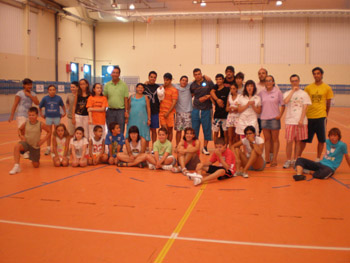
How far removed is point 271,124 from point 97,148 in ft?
10.9

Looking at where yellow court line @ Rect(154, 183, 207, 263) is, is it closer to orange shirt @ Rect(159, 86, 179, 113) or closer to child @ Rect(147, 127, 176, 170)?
child @ Rect(147, 127, 176, 170)

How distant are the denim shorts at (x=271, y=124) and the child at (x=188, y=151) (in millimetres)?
1439

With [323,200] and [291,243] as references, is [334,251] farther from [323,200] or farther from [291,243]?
[323,200]

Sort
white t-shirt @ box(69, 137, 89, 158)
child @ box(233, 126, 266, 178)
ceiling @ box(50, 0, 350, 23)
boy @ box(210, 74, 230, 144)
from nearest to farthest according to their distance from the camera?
child @ box(233, 126, 266, 178) → white t-shirt @ box(69, 137, 89, 158) → boy @ box(210, 74, 230, 144) → ceiling @ box(50, 0, 350, 23)

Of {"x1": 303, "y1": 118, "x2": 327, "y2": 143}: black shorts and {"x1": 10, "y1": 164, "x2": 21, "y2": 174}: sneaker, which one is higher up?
{"x1": 303, "y1": 118, "x2": 327, "y2": 143}: black shorts

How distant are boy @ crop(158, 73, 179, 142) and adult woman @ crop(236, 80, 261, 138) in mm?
1437

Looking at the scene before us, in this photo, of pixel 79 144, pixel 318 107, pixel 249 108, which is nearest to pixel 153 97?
pixel 79 144

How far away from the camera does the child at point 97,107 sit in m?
6.94

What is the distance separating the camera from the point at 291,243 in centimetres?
328

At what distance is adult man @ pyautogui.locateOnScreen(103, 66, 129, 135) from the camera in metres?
7.15

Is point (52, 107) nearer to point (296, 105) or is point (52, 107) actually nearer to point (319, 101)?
point (296, 105)

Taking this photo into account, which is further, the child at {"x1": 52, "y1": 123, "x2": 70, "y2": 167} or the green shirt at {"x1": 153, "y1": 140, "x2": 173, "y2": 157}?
the child at {"x1": 52, "y1": 123, "x2": 70, "y2": 167}

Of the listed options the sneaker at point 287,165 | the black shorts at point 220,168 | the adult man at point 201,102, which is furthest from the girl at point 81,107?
the sneaker at point 287,165

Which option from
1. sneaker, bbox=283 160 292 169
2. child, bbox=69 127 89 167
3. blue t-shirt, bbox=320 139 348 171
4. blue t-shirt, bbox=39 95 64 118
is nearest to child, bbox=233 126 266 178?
sneaker, bbox=283 160 292 169
